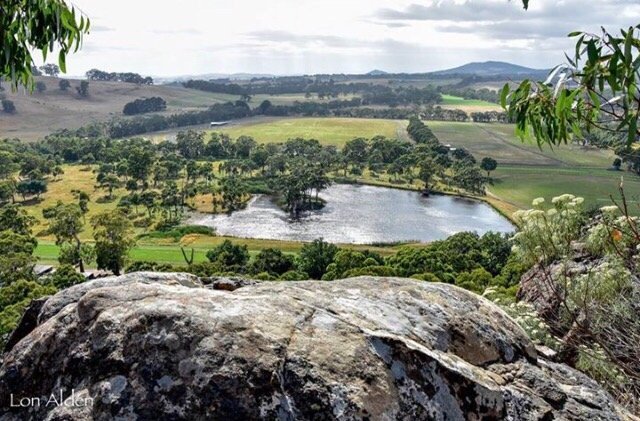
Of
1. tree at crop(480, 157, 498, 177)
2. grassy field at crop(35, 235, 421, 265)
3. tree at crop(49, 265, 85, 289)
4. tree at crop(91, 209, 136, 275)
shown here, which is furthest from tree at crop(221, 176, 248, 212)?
tree at crop(480, 157, 498, 177)

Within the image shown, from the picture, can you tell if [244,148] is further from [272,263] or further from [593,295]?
[593,295]

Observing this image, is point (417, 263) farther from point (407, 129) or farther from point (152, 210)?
point (407, 129)

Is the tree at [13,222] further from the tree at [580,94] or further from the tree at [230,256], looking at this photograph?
the tree at [580,94]

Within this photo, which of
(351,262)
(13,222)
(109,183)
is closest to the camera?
(351,262)

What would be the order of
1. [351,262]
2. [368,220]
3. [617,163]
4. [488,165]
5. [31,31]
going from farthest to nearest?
1. [488,165]
2. [617,163]
3. [368,220]
4. [351,262]
5. [31,31]

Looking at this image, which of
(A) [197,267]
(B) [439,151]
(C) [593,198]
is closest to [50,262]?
(A) [197,267]

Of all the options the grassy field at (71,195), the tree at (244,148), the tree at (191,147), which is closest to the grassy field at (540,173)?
the tree at (244,148)

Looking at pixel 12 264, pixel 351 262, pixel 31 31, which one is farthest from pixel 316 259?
pixel 31 31
